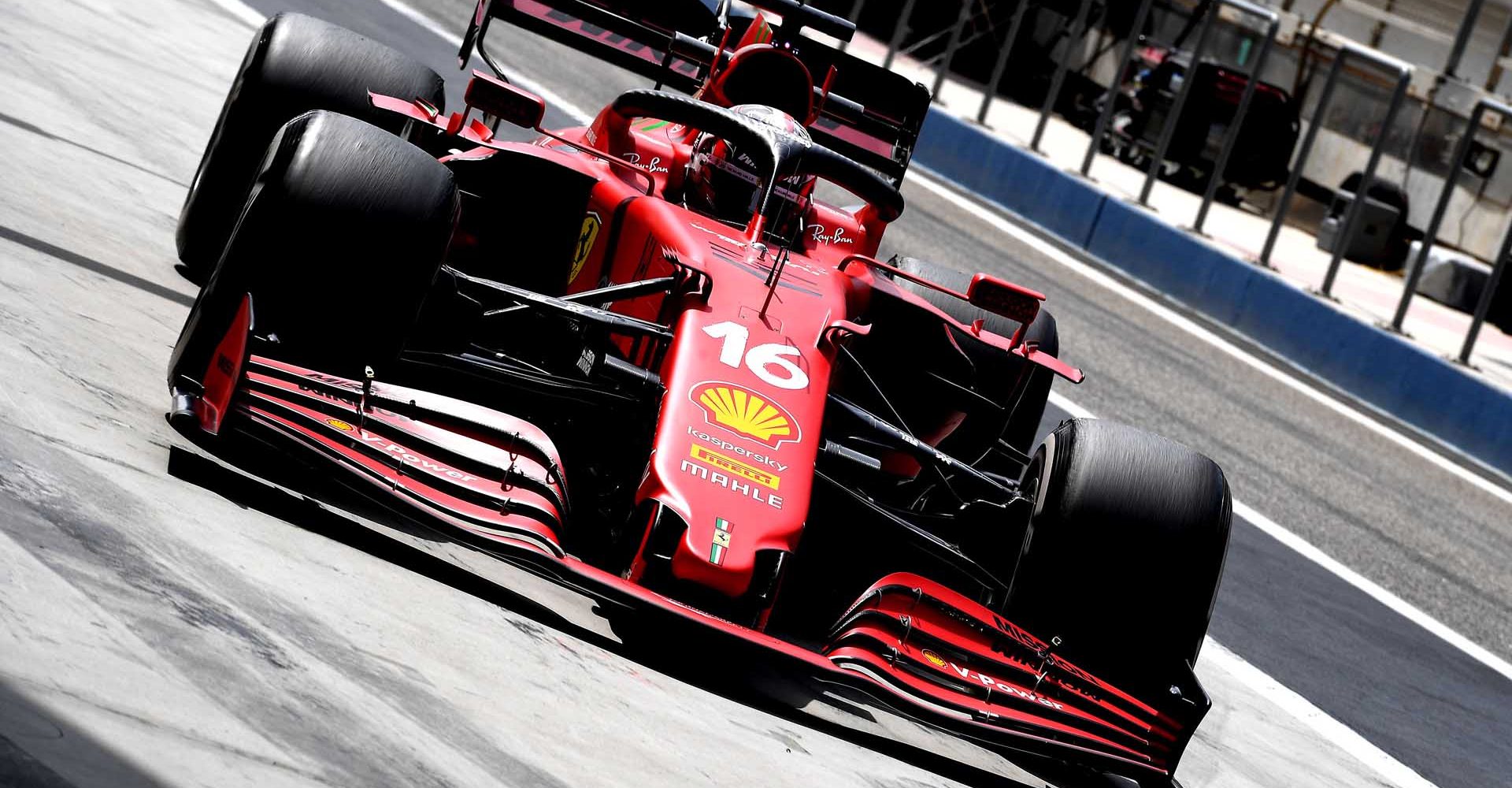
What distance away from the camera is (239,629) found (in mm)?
3855

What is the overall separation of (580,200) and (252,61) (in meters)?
1.39

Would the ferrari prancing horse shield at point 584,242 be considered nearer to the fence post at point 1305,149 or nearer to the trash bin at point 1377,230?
the fence post at point 1305,149

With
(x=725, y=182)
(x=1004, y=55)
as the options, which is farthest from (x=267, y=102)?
(x=1004, y=55)

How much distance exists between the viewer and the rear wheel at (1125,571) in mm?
5332

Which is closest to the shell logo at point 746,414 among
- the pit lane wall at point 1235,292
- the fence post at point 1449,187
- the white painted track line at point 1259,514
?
the white painted track line at point 1259,514

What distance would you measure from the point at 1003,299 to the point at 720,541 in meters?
1.75

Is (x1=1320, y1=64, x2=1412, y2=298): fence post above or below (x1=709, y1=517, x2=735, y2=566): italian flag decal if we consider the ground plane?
above

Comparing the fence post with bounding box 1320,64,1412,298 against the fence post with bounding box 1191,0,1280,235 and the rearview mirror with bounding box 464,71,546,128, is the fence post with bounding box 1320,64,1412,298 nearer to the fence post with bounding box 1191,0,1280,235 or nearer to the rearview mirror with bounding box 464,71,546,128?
the fence post with bounding box 1191,0,1280,235

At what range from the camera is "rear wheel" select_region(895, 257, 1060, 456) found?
24.8ft

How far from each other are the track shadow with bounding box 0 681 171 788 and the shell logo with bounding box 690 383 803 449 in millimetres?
2309

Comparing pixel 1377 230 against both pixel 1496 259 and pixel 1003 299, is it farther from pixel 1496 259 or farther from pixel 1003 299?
pixel 1003 299

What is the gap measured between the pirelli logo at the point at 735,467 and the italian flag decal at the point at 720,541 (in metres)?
0.18

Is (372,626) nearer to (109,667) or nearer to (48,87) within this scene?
(109,667)

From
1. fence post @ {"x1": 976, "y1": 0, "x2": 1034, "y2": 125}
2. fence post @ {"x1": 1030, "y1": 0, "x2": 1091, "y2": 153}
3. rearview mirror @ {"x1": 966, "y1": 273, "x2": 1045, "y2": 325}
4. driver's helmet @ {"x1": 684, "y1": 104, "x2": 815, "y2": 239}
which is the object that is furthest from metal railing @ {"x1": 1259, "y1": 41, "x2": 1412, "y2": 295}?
rearview mirror @ {"x1": 966, "y1": 273, "x2": 1045, "y2": 325}
